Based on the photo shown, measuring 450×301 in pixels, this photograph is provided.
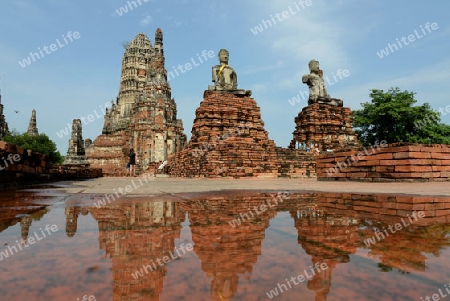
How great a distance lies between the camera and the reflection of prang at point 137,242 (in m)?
0.72

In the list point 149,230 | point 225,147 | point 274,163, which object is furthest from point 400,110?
point 149,230

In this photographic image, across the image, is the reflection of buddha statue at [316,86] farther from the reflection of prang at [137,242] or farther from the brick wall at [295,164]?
the reflection of prang at [137,242]

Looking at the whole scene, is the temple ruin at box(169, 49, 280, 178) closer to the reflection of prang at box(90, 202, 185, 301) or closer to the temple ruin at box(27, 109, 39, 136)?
the reflection of prang at box(90, 202, 185, 301)

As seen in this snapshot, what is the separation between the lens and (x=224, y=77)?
1236 centimetres

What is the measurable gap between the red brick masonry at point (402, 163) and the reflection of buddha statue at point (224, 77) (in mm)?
6723

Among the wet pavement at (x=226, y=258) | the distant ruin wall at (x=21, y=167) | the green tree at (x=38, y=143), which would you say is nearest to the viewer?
the wet pavement at (x=226, y=258)

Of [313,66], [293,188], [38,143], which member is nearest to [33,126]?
[38,143]

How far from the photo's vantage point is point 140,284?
0.74m

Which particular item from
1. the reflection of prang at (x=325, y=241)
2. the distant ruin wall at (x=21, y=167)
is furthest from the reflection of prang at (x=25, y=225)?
the distant ruin wall at (x=21, y=167)

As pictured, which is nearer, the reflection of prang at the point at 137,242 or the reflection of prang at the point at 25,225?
the reflection of prang at the point at 137,242

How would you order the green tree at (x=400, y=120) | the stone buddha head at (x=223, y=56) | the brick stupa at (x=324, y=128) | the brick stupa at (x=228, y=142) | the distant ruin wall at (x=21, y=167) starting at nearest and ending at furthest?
the distant ruin wall at (x=21, y=167)
the brick stupa at (x=228, y=142)
the stone buddha head at (x=223, y=56)
the brick stupa at (x=324, y=128)
the green tree at (x=400, y=120)

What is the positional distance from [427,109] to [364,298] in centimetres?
2791

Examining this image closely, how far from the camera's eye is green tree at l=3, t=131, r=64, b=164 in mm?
35938

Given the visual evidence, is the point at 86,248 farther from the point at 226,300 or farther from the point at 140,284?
the point at 226,300
